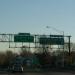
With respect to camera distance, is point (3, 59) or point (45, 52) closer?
point (45, 52)

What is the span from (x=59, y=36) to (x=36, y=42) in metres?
4.96

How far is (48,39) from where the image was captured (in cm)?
7056

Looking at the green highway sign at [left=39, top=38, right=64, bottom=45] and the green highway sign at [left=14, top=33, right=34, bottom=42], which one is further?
the green highway sign at [left=39, top=38, right=64, bottom=45]

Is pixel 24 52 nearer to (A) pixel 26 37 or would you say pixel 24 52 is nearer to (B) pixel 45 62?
(B) pixel 45 62

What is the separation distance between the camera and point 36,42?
6931 centimetres

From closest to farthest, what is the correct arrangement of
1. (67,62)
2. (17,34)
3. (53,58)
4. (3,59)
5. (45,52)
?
(17,34) → (67,62) → (53,58) → (45,52) → (3,59)

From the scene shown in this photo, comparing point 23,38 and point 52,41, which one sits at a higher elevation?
point 23,38

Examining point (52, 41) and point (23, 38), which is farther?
point (52, 41)

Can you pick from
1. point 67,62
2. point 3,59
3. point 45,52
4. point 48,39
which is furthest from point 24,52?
point 48,39

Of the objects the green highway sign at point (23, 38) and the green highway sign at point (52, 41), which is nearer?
the green highway sign at point (23, 38)

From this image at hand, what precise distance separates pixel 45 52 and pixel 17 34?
55584mm

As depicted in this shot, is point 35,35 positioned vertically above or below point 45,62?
above

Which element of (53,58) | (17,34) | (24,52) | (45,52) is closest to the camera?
(17,34)

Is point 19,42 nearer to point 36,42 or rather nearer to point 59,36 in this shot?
point 36,42
